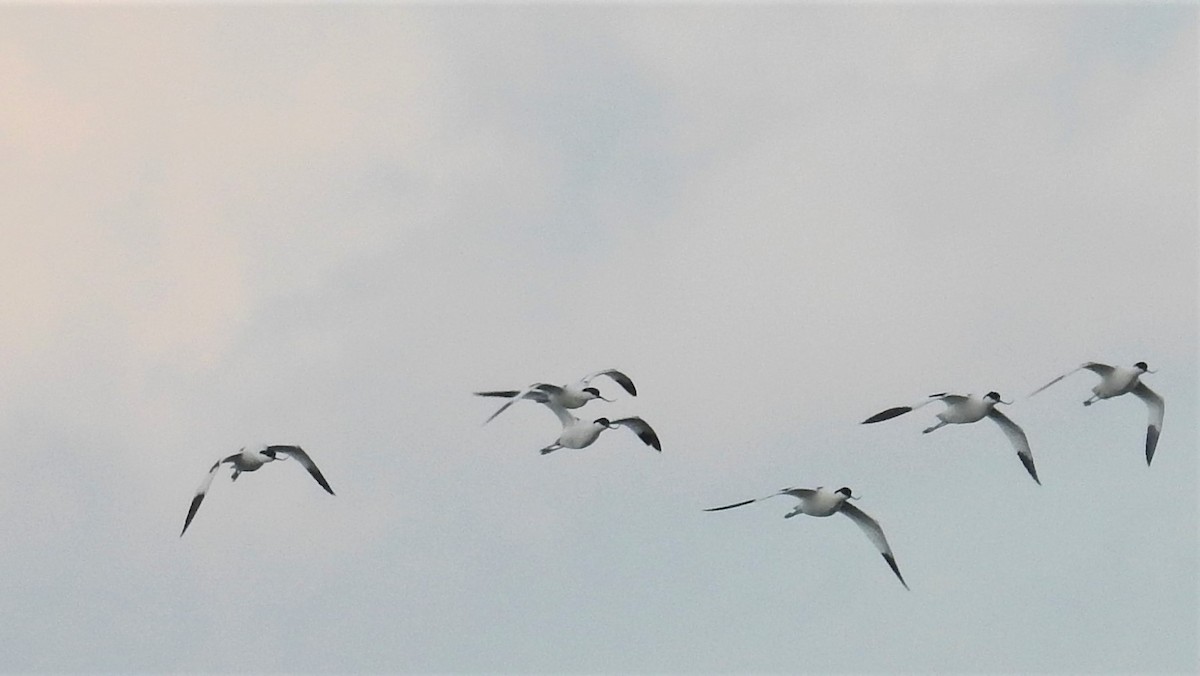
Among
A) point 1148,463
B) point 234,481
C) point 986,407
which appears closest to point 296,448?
point 234,481

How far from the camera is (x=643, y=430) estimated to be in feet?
151

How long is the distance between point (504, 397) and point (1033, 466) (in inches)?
495

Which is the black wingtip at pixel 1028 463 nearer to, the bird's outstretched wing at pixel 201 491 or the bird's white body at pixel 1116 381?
the bird's white body at pixel 1116 381

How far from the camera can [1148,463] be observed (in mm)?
47969

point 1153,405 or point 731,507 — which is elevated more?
point 1153,405

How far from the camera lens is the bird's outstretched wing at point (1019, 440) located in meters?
48.9

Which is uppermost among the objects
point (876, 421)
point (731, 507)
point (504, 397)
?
point (504, 397)

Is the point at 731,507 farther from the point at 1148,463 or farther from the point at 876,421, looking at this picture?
the point at 1148,463

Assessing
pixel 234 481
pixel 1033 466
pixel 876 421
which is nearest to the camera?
pixel 876 421

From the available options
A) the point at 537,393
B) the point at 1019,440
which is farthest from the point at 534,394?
the point at 1019,440

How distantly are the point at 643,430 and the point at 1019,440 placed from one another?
31.2ft

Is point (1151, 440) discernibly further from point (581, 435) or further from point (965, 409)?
point (581, 435)

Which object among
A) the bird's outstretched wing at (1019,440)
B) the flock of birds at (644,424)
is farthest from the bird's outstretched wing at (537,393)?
the bird's outstretched wing at (1019,440)

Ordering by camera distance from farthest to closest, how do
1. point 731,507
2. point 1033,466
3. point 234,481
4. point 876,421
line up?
point 1033,466 → point 234,481 → point 876,421 → point 731,507
